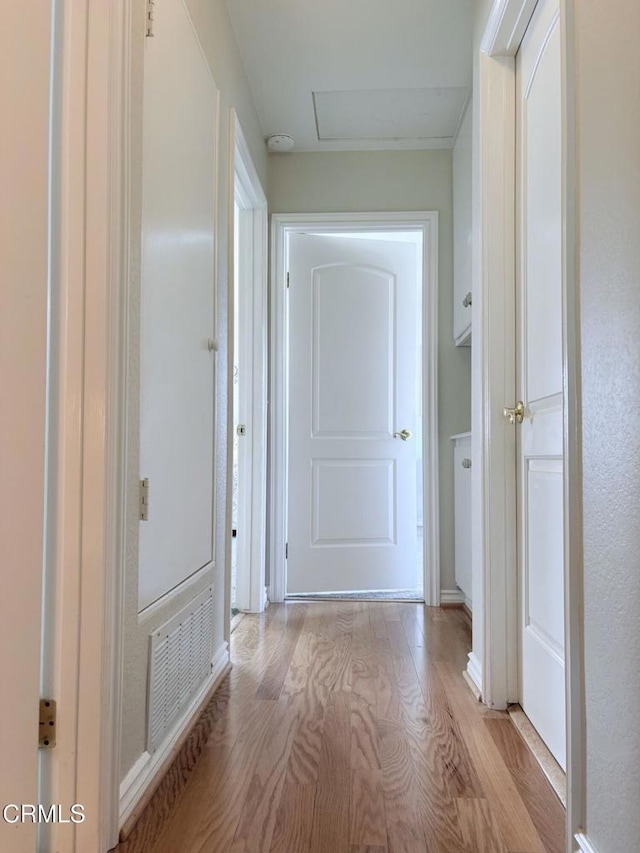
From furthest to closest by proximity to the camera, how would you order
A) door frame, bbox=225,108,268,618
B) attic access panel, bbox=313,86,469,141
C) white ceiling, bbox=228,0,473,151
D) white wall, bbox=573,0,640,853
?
door frame, bbox=225,108,268,618 → attic access panel, bbox=313,86,469,141 → white ceiling, bbox=228,0,473,151 → white wall, bbox=573,0,640,853

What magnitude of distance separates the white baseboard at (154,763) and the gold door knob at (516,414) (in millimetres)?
1235

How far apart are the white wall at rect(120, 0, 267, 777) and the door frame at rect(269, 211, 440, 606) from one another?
0.40m

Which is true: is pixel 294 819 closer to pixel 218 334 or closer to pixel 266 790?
pixel 266 790

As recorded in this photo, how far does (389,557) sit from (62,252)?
2493 millimetres

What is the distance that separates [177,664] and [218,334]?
1046mm

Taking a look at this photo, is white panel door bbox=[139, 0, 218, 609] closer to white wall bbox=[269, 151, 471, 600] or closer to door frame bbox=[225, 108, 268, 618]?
door frame bbox=[225, 108, 268, 618]

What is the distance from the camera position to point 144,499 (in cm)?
125

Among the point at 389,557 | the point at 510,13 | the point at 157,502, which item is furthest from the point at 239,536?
the point at 510,13

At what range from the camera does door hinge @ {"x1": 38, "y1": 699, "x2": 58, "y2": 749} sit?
3.35ft

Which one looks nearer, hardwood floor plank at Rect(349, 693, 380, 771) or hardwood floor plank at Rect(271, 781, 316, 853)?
hardwood floor plank at Rect(271, 781, 316, 853)

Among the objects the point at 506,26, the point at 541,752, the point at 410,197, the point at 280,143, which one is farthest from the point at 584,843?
the point at 280,143

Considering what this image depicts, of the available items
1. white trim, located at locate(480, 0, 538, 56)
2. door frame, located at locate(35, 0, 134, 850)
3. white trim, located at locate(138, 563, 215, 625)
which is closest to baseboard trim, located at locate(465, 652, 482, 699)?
white trim, located at locate(138, 563, 215, 625)

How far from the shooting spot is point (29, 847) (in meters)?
0.94

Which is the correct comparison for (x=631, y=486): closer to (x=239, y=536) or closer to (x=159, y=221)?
(x=159, y=221)
